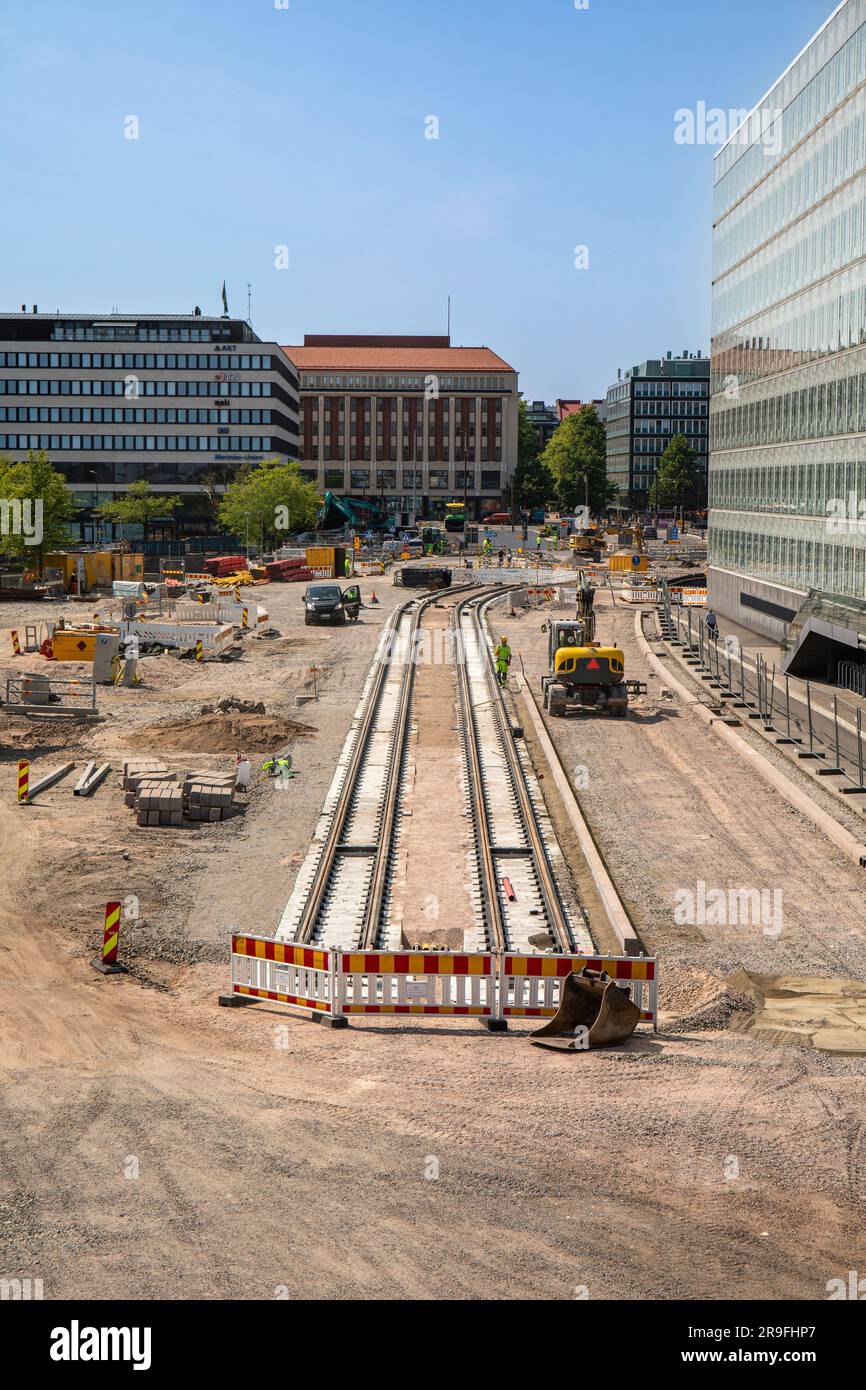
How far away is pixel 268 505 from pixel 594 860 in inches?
3369

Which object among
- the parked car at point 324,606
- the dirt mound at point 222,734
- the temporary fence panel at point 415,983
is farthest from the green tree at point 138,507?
the temporary fence panel at point 415,983

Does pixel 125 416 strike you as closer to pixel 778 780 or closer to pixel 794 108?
pixel 794 108

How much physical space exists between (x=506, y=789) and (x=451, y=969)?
13865 mm

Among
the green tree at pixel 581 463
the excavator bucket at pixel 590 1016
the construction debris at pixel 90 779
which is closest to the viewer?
the excavator bucket at pixel 590 1016

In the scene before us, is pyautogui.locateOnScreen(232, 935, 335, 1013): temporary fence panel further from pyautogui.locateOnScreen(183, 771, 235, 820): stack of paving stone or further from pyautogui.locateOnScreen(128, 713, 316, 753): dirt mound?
pyautogui.locateOnScreen(128, 713, 316, 753): dirt mound

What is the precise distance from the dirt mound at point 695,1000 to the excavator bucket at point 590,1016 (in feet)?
3.27

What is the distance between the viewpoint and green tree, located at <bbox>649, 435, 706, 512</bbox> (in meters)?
177

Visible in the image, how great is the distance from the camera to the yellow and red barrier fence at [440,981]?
1560cm

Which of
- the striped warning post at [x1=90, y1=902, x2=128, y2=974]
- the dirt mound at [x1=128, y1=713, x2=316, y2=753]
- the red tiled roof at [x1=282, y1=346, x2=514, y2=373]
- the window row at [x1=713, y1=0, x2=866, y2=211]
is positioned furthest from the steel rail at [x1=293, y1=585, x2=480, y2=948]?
the red tiled roof at [x1=282, y1=346, x2=514, y2=373]

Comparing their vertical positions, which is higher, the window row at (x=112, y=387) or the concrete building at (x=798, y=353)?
the window row at (x=112, y=387)

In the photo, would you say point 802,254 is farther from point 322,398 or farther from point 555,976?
point 322,398

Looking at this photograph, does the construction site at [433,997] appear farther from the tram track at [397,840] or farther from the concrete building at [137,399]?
the concrete building at [137,399]

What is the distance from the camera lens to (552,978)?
51.1 feet

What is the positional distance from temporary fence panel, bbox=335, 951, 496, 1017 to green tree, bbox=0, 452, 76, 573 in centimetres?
6593
